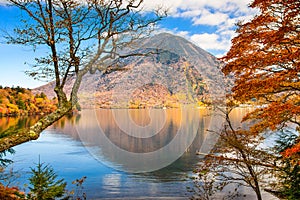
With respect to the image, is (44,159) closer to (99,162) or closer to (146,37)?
(99,162)

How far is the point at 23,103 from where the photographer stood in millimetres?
65062

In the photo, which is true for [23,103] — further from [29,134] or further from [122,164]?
[29,134]

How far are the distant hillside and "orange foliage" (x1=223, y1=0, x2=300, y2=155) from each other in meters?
58.0

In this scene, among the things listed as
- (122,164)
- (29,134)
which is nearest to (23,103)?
(122,164)

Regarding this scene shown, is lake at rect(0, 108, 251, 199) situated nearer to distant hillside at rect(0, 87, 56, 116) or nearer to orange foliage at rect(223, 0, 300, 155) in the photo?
orange foliage at rect(223, 0, 300, 155)

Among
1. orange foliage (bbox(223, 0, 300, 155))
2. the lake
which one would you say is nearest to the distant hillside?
the lake

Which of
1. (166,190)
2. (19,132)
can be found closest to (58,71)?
(19,132)

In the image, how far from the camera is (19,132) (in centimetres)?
471

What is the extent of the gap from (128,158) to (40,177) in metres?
18.6

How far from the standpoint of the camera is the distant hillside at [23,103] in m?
60.8

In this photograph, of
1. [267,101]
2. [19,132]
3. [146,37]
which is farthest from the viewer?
[267,101]

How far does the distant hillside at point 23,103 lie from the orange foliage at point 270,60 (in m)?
58.0

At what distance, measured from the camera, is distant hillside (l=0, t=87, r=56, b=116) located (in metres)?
60.8

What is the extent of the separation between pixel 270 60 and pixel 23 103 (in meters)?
66.0
